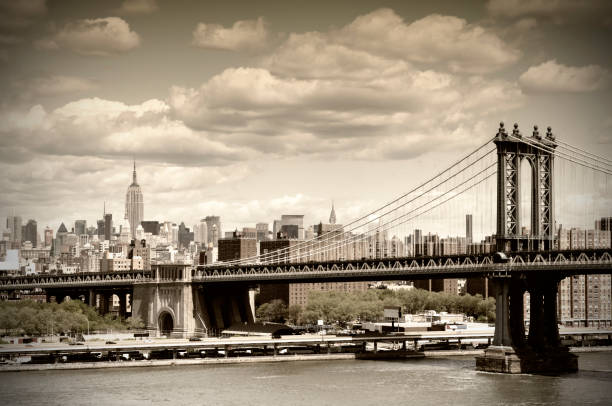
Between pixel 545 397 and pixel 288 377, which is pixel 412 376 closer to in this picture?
pixel 288 377

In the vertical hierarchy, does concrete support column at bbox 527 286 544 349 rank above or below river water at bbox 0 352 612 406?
above

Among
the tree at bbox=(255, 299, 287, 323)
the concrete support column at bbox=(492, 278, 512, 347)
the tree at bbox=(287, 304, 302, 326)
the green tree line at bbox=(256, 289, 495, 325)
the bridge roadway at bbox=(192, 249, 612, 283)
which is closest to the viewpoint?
the bridge roadway at bbox=(192, 249, 612, 283)

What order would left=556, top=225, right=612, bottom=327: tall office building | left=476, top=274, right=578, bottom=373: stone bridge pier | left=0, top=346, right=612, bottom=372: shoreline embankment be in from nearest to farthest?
1. left=476, top=274, right=578, bottom=373: stone bridge pier
2. left=0, top=346, right=612, bottom=372: shoreline embankment
3. left=556, top=225, right=612, bottom=327: tall office building

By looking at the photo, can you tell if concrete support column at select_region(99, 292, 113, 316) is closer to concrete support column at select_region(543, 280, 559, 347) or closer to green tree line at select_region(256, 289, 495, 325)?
green tree line at select_region(256, 289, 495, 325)

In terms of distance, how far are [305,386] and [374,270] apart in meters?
25.5

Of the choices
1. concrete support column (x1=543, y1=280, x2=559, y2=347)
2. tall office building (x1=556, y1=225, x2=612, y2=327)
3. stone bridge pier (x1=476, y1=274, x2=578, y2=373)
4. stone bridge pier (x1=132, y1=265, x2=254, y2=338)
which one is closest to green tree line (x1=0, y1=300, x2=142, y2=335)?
stone bridge pier (x1=132, y1=265, x2=254, y2=338)

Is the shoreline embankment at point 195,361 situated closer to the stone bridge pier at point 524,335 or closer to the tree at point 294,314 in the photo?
the stone bridge pier at point 524,335

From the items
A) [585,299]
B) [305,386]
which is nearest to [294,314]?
[585,299]

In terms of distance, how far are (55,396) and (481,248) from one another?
94811 millimetres

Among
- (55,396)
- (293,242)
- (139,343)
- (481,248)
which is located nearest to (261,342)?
(139,343)

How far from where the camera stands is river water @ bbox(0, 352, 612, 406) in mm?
63750

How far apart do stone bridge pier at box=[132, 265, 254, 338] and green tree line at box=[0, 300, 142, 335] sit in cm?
237

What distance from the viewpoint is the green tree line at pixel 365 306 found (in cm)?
14575

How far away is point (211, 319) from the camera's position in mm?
116812
